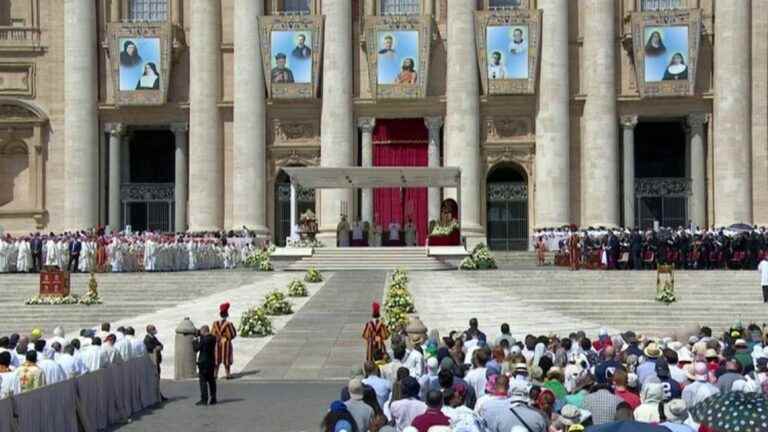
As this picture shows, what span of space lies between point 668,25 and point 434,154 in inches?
462

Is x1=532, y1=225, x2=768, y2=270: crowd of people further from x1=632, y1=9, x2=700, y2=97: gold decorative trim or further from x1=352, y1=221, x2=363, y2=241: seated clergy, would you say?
x1=632, y1=9, x2=700, y2=97: gold decorative trim

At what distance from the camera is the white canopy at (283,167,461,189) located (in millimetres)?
47469

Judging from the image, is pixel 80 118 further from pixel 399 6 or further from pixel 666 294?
pixel 666 294

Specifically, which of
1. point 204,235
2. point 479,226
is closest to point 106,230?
point 204,235

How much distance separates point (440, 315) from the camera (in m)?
30.1

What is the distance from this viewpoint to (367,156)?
56.3m

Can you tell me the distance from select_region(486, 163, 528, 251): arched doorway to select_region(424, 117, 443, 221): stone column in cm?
263

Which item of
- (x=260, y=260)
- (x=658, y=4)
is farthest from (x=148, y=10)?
(x=658, y=4)

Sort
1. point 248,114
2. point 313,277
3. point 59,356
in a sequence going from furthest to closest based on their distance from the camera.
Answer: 1. point 248,114
2. point 313,277
3. point 59,356

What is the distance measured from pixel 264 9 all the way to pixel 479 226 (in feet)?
46.1

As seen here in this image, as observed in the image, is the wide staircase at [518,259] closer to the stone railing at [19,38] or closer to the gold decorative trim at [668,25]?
the gold decorative trim at [668,25]

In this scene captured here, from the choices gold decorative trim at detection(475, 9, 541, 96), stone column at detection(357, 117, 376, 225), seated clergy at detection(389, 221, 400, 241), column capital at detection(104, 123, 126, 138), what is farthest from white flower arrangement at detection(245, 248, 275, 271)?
gold decorative trim at detection(475, 9, 541, 96)

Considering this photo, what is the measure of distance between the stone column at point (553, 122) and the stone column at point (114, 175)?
759 inches

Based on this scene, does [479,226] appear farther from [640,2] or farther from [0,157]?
[0,157]
